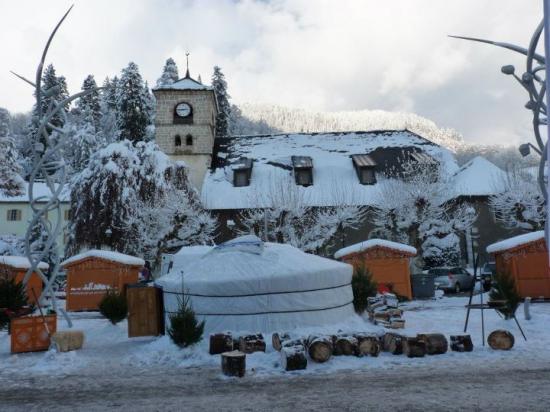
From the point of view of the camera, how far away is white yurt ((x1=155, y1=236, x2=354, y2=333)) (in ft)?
32.9

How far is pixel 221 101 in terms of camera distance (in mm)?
48094

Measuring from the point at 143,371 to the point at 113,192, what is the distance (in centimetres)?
1694

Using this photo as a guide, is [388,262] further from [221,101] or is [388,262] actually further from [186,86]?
[221,101]

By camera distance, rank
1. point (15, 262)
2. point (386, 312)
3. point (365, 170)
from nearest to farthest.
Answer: point (386, 312) < point (15, 262) < point (365, 170)

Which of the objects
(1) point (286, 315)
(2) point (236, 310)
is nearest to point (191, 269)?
(2) point (236, 310)

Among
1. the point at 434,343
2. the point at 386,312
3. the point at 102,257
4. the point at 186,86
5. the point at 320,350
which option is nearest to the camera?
the point at 320,350

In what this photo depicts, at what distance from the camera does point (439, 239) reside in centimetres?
2631

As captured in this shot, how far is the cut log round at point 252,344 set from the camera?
8703mm

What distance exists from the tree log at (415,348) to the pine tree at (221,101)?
130ft

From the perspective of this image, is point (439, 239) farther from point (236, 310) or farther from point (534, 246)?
point (236, 310)

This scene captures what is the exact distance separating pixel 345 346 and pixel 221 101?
42.4 m

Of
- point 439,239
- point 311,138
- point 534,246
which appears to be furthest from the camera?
point 311,138

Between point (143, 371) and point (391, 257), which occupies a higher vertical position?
point (391, 257)

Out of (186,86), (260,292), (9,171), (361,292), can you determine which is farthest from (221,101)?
(260,292)
